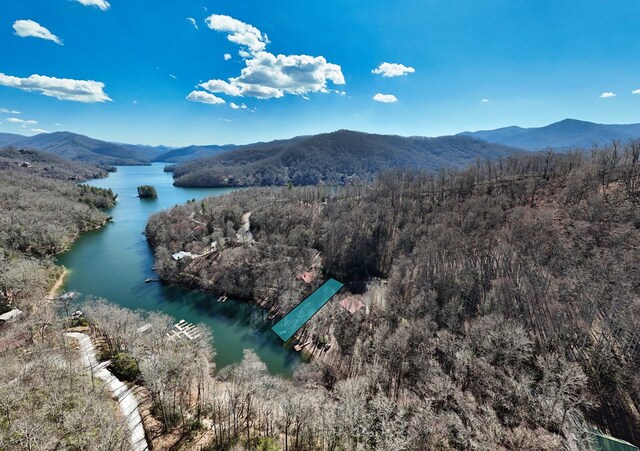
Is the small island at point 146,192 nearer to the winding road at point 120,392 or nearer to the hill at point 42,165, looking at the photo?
the hill at point 42,165

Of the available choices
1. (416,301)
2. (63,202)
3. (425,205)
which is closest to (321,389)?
(416,301)

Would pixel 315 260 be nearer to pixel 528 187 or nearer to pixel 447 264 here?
pixel 447 264

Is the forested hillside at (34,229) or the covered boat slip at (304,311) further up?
the forested hillside at (34,229)

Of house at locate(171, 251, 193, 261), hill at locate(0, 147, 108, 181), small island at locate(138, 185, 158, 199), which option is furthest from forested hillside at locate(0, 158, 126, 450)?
hill at locate(0, 147, 108, 181)

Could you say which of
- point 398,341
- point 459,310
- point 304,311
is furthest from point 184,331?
point 459,310

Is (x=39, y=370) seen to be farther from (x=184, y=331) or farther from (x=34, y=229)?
(x=34, y=229)

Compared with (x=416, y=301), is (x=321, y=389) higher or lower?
lower

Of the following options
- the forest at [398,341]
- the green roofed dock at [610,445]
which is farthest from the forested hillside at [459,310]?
the green roofed dock at [610,445]
